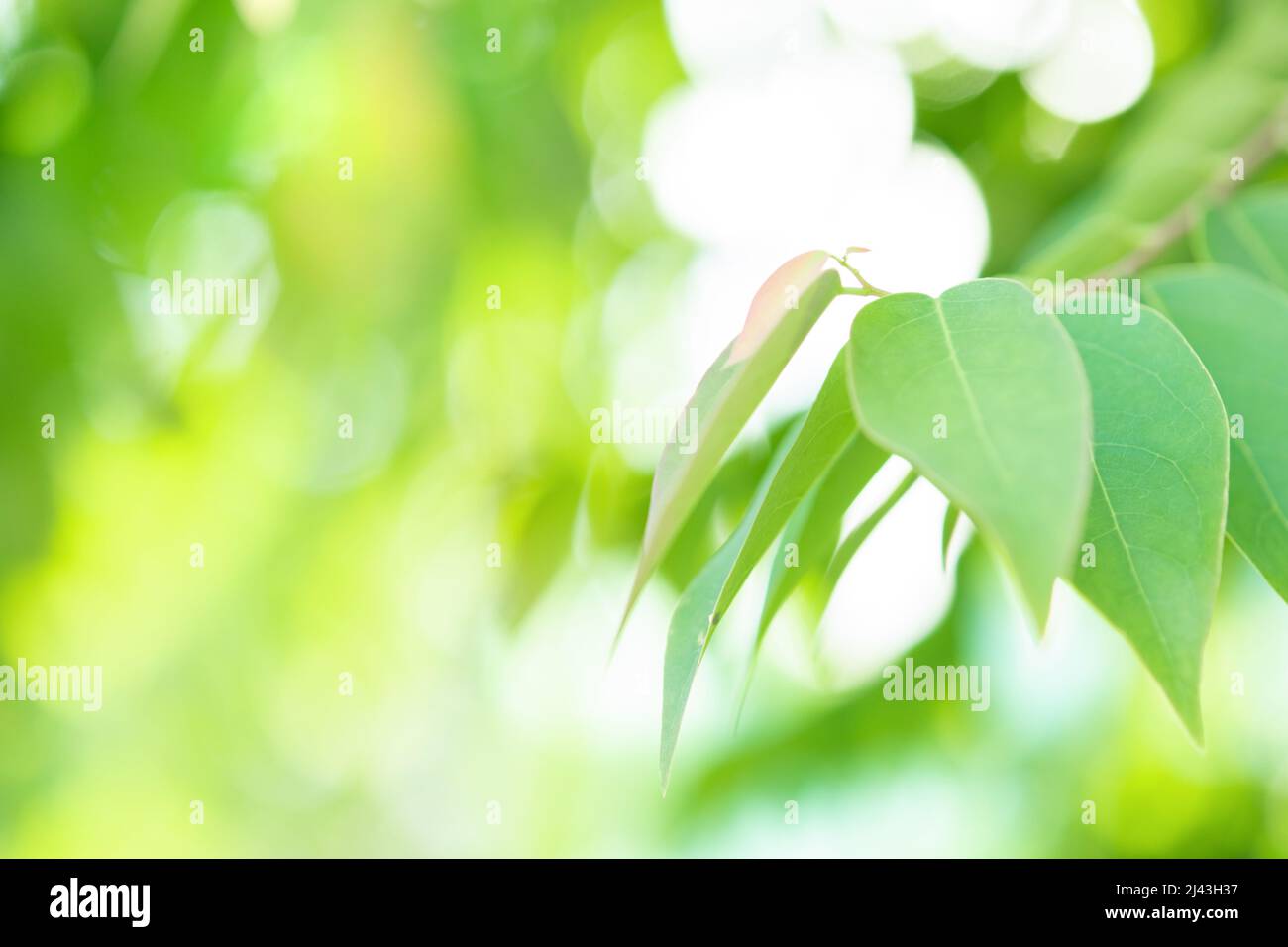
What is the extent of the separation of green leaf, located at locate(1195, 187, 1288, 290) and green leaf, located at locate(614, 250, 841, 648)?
0.55 m

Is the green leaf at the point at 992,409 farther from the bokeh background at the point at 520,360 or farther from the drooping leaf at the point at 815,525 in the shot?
the bokeh background at the point at 520,360

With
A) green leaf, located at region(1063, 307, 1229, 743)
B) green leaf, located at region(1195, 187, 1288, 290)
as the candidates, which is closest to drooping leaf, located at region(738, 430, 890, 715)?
green leaf, located at region(1063, 307, 1229, 743)

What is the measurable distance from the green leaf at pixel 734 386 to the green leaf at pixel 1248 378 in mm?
263

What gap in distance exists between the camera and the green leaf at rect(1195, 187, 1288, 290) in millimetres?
884

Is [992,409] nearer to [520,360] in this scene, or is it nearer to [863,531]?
[863,531]

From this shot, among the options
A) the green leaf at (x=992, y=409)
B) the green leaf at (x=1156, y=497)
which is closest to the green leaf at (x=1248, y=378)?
the green leaf at (x=1156, y=497)

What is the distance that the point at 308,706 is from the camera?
290 centimetres

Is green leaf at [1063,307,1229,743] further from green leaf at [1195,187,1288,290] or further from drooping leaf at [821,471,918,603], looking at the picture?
green leaf at [1195,187,1288,290]

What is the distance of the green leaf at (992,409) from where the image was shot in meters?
0.36

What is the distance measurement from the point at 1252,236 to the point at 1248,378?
1.19ft

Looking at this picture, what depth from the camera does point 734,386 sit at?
483 millimetres

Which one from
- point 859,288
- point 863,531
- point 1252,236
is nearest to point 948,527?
point 863,531
